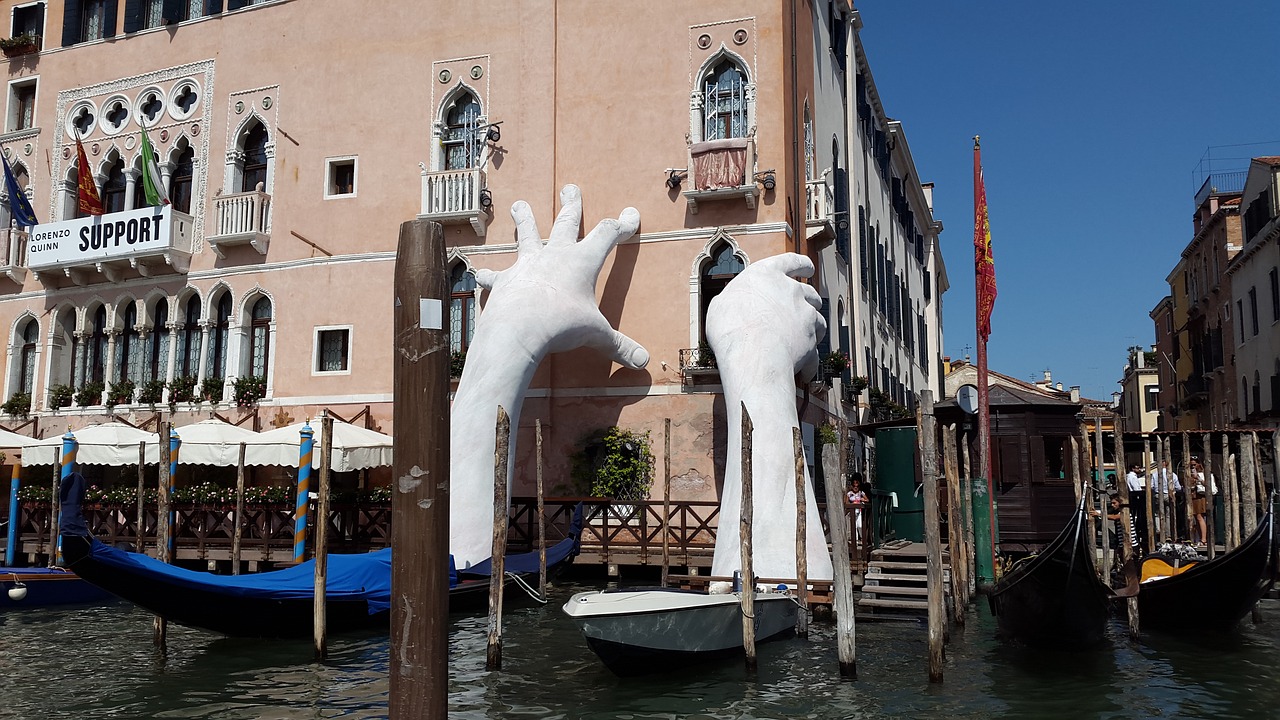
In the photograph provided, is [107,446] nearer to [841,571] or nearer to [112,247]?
[112,247]

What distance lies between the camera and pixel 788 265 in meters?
14.4

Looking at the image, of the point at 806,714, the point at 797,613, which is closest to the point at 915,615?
the point at 797,613

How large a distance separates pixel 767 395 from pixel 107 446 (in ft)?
33.7

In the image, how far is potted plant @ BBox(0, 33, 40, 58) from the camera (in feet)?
Result: 70.6

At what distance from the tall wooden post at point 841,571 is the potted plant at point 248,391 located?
40.6 feet

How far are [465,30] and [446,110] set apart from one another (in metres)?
1.40

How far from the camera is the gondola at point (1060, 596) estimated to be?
31.2 feet

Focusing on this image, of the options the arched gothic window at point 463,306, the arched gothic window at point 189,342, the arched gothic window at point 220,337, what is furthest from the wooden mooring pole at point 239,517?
the arched gothic window at point 189,342

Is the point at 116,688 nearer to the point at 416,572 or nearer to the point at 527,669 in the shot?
the point at 527,669

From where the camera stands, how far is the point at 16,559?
17.2m

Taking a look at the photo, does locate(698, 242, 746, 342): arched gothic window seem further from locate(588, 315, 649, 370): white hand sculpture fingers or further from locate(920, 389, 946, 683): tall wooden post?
locate(920, 389, 946, 683): tall wooden post

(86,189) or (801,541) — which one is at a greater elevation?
(86,189)

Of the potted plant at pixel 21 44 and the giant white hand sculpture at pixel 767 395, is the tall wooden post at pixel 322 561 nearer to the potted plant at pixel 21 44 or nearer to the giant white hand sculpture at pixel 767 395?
the giant white hand sculpture at pixel 767 395

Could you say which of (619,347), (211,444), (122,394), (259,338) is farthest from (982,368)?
(122,394)
